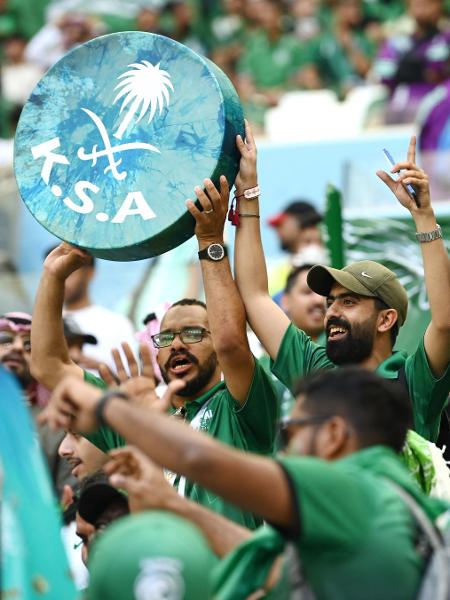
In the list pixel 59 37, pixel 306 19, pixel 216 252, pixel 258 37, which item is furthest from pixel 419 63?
pixel 216 252

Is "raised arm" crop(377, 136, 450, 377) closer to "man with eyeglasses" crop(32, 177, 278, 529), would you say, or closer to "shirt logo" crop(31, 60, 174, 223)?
"man with eyeglasses" crop(32, 177, 278, 529)

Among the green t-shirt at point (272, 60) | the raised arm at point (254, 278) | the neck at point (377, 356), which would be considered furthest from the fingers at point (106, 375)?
the green t-shirt at point (272, 60)

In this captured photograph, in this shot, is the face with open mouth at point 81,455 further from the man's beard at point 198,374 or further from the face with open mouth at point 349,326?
the face with open mouth at point 349,326

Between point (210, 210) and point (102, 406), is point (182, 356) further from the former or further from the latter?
point (102, 406)

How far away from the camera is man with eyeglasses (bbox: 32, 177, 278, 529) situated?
15.9 feet

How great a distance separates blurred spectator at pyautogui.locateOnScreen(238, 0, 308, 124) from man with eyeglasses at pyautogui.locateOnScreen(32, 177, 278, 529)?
746 cm

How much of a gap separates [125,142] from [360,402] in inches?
69.6

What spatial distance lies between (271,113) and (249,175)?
7.30 meters

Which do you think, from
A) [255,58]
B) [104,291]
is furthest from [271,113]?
[104,291]

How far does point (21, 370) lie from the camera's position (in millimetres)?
6832

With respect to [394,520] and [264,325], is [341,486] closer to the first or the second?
[394,520]

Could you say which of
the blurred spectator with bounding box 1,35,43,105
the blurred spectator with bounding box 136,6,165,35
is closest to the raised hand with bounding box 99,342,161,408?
the blurred spectator with bounding box 1,35,43,105

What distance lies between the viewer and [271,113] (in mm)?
12125

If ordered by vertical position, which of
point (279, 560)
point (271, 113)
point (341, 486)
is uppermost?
point (271, 113)
